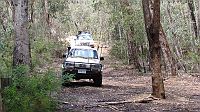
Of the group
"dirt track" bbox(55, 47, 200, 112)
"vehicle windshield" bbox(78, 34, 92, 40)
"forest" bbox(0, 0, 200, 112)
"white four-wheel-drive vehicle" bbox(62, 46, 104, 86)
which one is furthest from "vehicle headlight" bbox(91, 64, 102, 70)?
"vehicle windshield" bbox(78, 34, 92, 40)

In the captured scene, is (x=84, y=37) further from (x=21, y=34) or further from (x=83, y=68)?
(x=21, y=34)

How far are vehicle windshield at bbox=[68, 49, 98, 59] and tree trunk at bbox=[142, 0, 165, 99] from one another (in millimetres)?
5300

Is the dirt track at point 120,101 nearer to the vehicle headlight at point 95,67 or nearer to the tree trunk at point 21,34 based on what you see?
the vehicle headlight at point 95,67

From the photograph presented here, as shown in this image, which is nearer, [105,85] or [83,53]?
[83,53]

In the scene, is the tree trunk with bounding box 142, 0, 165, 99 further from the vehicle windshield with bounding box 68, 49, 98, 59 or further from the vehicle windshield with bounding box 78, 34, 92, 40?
the vehicle windshield with bounding box 78, 34, 92, 40

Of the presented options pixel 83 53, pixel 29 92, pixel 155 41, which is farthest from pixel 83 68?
pixel 29 92

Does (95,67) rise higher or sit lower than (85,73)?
higher

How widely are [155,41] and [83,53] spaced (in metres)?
6.06

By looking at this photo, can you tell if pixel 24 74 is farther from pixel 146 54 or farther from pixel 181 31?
pixel 181 31

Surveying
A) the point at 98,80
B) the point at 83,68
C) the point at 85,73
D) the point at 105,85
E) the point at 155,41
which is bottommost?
A: the point at 105,85

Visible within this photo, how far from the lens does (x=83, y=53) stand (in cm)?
2005

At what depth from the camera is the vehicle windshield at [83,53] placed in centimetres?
1980

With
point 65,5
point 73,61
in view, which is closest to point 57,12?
point 65,5

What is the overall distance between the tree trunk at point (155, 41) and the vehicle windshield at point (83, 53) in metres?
5.30
